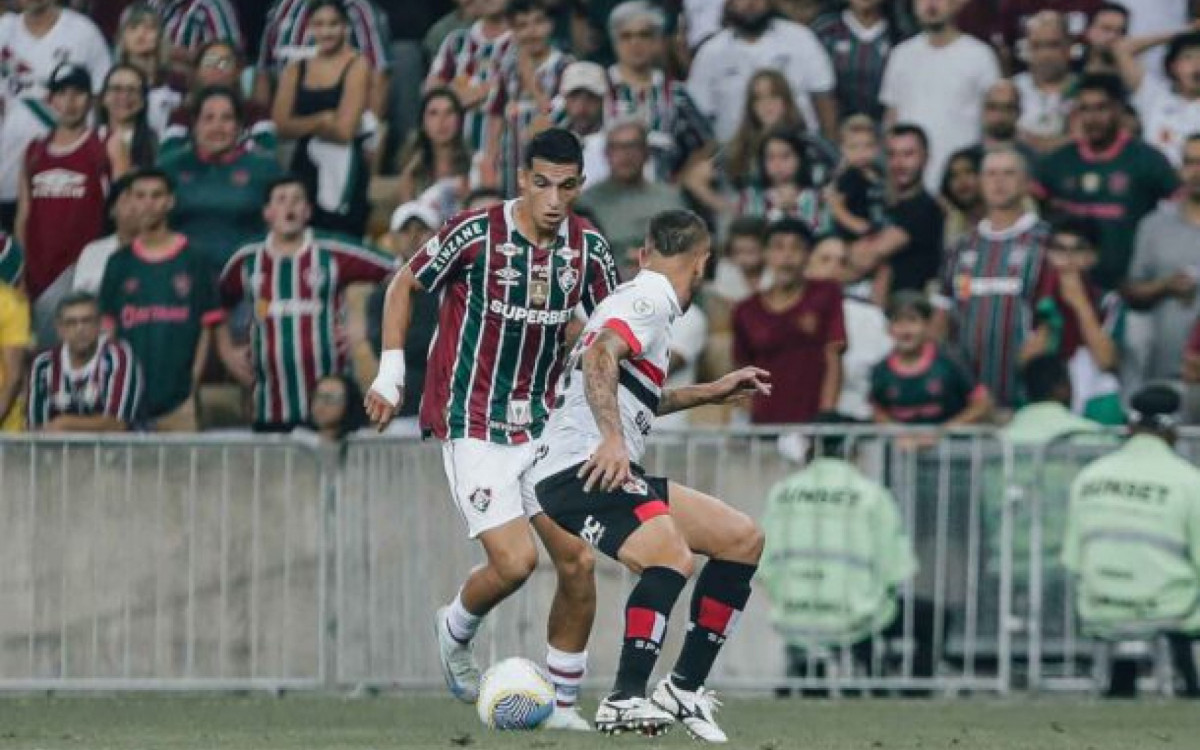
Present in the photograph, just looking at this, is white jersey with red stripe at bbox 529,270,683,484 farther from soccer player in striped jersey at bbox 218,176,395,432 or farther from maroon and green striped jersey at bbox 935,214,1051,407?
maroon and green striped jersey at bbox 935,214,1051,407

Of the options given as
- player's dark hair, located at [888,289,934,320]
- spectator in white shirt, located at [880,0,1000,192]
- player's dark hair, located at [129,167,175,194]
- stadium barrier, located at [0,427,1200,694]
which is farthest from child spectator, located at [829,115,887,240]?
player's dark hair, located at [129,167,175,194]

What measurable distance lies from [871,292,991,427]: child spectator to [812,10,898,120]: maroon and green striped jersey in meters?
3.15

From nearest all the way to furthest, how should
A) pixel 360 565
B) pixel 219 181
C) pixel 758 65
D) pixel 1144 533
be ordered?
pixel 1144 533 → pixel 360 565 → pixel 219 181 → pixel 758 65

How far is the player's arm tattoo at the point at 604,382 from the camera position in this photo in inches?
403

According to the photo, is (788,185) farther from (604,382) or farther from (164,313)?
(604,382)

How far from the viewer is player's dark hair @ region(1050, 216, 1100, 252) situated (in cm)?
1639

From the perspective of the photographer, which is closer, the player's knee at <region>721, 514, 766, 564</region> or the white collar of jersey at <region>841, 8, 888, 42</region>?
the player's knee at <region>721, 514, 766, 564</region>

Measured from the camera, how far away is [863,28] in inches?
728

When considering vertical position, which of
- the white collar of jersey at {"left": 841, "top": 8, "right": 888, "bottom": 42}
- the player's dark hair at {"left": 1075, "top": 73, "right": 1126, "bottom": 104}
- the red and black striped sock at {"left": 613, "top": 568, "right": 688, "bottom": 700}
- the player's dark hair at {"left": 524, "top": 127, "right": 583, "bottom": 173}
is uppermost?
the white collar of jersey at {"left": 841, "top": 8, "right": 888, "bottom": 42}

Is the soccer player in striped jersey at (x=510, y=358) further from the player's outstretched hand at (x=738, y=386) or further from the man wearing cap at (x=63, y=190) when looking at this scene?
the man wearing cap at (x=63, y=190)

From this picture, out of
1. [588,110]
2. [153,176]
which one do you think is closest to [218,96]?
[153,176]

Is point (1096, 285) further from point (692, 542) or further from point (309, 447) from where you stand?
point (692, 542)

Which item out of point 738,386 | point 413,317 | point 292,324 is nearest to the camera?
point 738,386

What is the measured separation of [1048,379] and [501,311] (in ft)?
15.7
